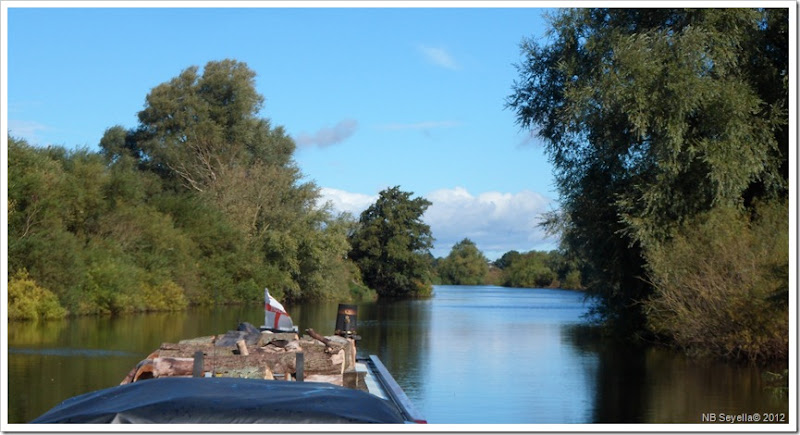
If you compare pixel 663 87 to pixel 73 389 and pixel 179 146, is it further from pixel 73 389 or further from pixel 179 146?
pixel 179 146

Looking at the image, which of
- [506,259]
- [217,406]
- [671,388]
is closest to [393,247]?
[506,259]

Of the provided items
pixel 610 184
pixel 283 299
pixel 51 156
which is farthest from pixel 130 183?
pixel 610 184

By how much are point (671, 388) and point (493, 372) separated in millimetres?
3388

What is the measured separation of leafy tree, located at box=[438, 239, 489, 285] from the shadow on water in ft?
324

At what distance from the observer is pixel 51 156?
3541 cm

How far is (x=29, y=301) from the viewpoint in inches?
1133

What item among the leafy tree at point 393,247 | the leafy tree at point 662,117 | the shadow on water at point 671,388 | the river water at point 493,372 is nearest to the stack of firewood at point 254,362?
the river water at point 493,372

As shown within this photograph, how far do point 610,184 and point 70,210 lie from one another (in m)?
20.8

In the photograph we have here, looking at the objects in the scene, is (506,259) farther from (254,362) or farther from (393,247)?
(254,362)

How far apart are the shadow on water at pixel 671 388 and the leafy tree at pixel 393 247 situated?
4964 centimetres

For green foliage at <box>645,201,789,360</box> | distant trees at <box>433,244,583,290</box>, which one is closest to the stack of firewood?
green foliage at <box>645,201,789,360</box>

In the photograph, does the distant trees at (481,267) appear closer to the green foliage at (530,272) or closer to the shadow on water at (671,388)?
the green foliage at (530,272)

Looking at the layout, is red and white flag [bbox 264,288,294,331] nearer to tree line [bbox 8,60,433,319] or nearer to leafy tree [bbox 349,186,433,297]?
tree line [bbox 8,60,433,319]

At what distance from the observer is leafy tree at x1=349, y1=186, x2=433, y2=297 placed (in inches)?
2751
